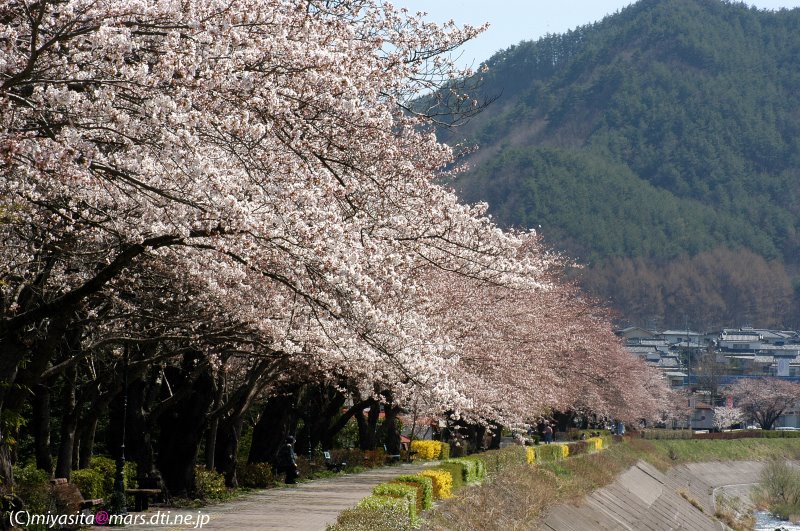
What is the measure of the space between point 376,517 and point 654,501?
3292 cm

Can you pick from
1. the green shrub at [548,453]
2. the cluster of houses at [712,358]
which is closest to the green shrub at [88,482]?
the green shrub at [548,453]

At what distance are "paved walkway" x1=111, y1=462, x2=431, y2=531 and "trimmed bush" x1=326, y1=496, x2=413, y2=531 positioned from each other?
2.17m

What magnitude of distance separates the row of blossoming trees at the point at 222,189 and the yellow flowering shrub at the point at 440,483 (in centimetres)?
227

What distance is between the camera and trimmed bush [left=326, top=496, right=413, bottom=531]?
1293 cm

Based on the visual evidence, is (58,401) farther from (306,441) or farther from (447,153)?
(447,153)

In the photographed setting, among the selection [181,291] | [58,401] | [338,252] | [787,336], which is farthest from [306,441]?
[787,336]

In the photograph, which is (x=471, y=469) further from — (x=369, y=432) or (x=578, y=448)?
(x=578, y=448)

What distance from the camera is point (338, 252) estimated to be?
926 cm

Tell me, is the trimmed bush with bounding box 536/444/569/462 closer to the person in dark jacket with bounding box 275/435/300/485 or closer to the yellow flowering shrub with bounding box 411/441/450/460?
the yellow flowering shrub with bounding box 411/441/450/460

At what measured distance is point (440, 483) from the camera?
66.5ft

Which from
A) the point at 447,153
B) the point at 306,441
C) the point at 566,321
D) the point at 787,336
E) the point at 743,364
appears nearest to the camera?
the point at 447,153

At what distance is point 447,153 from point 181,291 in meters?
4.57

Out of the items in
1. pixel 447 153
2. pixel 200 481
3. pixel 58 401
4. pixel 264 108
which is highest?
pixel 447 153

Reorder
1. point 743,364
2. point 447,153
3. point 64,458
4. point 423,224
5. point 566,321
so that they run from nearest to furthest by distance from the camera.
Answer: point 423,224 → point 447,153 → point 64,458 → point 566,321 → point 743,364
